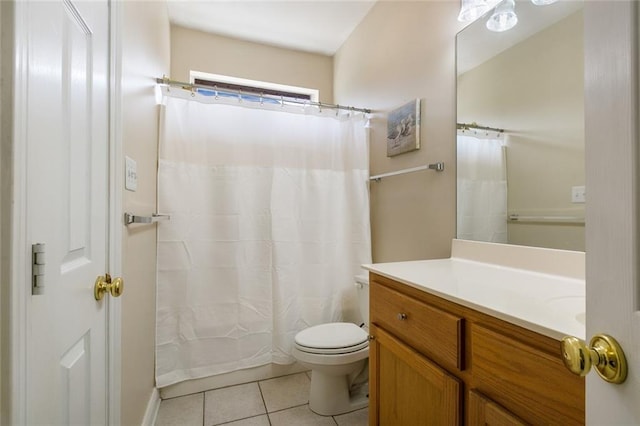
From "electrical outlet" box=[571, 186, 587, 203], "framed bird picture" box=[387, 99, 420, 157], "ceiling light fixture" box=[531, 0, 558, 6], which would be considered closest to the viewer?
"electrical outlet" box=[571, 186, 587, 203]

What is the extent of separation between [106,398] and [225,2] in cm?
241

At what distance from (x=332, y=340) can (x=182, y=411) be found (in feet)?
3.20

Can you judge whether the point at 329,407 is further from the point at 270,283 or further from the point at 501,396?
the point at 501,396

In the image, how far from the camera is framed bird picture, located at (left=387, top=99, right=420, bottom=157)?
1.68 m

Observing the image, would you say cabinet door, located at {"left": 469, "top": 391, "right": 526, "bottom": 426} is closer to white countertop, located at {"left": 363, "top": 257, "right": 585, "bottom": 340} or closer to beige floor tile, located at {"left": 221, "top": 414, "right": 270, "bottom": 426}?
white countertop, located at {"left": 363, "top": 257, "right": 585, "bottom": 340}

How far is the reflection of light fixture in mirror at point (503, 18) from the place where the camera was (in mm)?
1208

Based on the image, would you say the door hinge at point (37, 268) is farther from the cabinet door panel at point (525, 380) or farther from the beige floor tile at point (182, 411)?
the beige floor tile at point (182, 411)

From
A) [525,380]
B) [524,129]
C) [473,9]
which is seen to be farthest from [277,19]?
[525,380]

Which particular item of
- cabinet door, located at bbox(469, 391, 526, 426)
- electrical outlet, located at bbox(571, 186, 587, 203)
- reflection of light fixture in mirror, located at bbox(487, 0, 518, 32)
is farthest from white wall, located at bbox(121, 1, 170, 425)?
electrical outlet, located at bbox(571, 186, 587, 203)

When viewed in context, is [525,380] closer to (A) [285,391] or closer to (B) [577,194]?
(B) [577,194]

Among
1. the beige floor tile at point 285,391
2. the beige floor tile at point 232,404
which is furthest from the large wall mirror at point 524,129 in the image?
the beige floor tile at point 232,404

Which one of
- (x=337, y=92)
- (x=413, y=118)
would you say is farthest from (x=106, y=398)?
(x=337, y=92)

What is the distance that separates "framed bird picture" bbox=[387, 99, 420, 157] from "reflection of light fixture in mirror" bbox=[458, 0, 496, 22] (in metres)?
0.43

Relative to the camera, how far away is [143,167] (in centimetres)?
137
